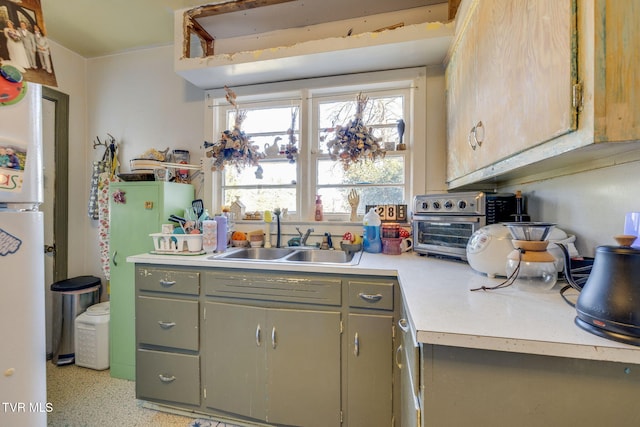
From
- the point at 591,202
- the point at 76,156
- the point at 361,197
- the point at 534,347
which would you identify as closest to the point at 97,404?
the point at 76,156

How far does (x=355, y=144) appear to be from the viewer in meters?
1.89

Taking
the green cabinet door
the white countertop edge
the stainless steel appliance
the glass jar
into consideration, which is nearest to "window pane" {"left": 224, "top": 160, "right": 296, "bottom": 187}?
the stainless steel appliance

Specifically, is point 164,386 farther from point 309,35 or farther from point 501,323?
point 309,35

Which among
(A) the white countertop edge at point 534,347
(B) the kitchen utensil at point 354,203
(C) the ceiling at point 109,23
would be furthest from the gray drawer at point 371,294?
(C) the ceiling at point 109,23

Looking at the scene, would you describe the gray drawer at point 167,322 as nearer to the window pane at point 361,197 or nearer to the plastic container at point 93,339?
the plastic container at point 93,339

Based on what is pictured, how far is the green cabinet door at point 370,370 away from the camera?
1.32 m

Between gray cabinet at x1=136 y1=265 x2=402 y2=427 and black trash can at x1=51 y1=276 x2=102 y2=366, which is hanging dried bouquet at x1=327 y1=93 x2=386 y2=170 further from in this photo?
black trash can at x1=51 y1=276 x2=102 y2=366

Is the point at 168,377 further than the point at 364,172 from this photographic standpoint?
No

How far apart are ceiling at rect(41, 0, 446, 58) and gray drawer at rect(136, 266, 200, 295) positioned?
1.90 m

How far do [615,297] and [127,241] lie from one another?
99.7 inches

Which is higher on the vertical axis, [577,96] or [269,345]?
[577,96]

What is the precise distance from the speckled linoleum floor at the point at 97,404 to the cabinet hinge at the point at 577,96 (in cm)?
214

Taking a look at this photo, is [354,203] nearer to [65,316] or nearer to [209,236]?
[209,236]

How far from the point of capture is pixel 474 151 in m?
1.31
